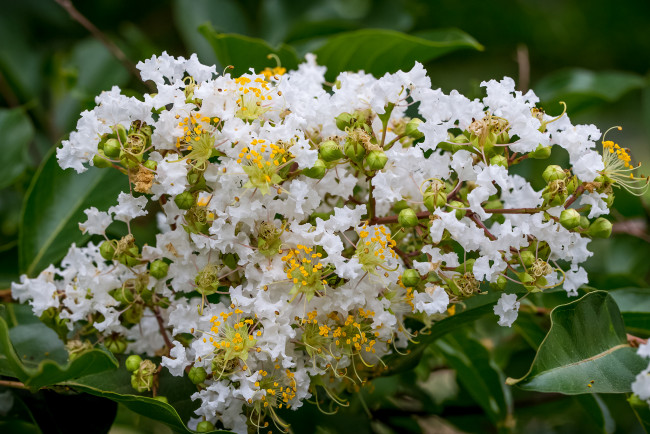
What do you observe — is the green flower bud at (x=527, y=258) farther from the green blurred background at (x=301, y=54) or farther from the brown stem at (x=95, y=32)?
the brown stem at (x=95, y=32)

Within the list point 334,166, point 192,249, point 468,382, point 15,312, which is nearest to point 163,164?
point 192,249

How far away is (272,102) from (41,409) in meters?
0.80

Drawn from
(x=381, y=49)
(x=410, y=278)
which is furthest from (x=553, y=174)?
(x=381, y=49)

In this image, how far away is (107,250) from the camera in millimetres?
1299

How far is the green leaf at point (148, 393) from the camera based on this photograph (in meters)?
1.18

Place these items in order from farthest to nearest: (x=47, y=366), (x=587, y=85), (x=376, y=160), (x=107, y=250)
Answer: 1. (x=587, y=85)
2. (x=107, y=250)
3. (x=376, y=160)
4. (x=47, y=366)

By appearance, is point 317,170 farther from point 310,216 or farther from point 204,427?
point 204,427

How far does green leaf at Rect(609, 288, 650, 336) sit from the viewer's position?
1481 millimetres

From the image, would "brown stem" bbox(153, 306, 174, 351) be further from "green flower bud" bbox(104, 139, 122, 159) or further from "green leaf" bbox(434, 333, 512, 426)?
"green leaf" bbox(434, 333, 512, 426)

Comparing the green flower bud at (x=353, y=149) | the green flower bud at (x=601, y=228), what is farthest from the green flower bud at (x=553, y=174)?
the green flower bud at (x=353, y=149)

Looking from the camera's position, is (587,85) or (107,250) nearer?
(107,250)

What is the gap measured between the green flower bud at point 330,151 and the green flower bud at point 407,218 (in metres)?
0.16

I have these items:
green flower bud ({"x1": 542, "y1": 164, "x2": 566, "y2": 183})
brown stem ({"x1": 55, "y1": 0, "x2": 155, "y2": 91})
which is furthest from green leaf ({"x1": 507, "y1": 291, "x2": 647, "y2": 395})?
brown stem ({"x1": 55, "y1": 0, "x2": 155, "y2": 91})

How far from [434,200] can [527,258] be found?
0.66ft
